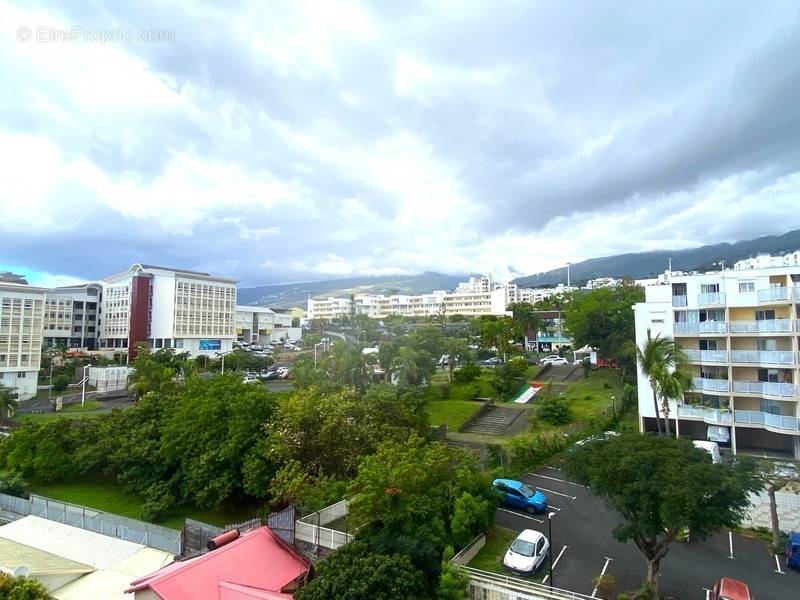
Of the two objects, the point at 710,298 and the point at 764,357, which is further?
the point at 710,298

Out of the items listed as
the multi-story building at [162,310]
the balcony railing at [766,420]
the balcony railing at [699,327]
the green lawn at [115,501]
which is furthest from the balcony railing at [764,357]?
the multi-story building at [162,310]

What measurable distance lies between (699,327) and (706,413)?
498 cm

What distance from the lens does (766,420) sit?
2578 centimetres

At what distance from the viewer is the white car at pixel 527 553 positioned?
15.2 metres

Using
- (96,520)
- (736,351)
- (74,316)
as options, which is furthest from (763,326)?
(74,316)

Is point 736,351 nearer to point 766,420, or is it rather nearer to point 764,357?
point 764,357

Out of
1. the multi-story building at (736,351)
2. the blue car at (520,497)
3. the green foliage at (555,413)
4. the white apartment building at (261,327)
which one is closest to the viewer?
the blue car at (520,497)

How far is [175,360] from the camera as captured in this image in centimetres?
5103

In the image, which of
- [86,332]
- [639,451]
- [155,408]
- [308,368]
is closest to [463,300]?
[86,332]

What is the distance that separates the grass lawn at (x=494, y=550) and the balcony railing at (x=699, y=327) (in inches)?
706

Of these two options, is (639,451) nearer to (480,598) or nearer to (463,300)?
(480,598)

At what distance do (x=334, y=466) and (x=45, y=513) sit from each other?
14.0m

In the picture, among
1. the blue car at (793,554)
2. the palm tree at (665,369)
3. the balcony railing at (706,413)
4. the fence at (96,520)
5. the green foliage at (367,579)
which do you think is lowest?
the fence at (96,520)

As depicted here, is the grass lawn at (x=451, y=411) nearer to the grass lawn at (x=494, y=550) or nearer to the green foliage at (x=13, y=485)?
the grass lawn at (x=494, y=550)
